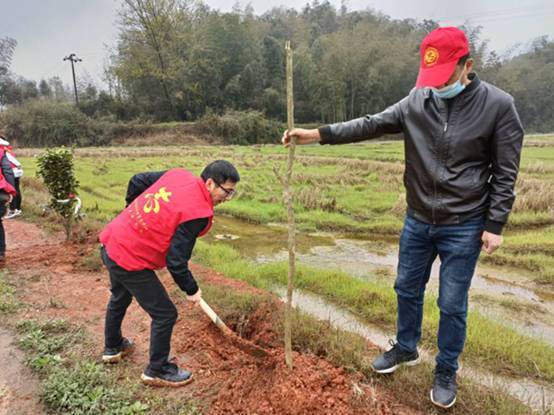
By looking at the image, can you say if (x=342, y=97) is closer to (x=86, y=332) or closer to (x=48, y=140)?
(x=48, y=140)

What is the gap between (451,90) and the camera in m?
2.22

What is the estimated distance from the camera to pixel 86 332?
3.52 metres

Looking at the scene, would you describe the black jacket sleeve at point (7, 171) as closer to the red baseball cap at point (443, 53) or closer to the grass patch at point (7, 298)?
the grass patch at point (7, 298)

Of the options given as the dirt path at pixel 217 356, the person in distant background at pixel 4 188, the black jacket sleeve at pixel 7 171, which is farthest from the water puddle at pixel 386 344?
the black jacket sleeve at pixel 7 171

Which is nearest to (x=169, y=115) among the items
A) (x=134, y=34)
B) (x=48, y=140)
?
(x=134, y=34)

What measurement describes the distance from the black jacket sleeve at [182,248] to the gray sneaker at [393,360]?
1.58 meters

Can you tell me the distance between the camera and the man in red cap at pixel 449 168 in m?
2.17

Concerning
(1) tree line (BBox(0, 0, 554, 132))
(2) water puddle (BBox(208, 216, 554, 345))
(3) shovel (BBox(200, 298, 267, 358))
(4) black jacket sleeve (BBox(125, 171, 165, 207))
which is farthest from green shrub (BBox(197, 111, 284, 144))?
(3) shovel (BBox(200, 298, 267, 358))

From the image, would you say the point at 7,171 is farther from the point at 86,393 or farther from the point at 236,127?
the point at 236,127

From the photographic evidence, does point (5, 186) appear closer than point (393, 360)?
No

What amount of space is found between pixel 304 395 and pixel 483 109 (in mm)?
2042

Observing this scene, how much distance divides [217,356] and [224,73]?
1594 inches

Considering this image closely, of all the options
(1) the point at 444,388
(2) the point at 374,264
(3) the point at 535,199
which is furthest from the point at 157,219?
(3) the point at 535,199

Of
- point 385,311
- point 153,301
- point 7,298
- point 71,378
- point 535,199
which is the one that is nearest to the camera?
point 153,301
